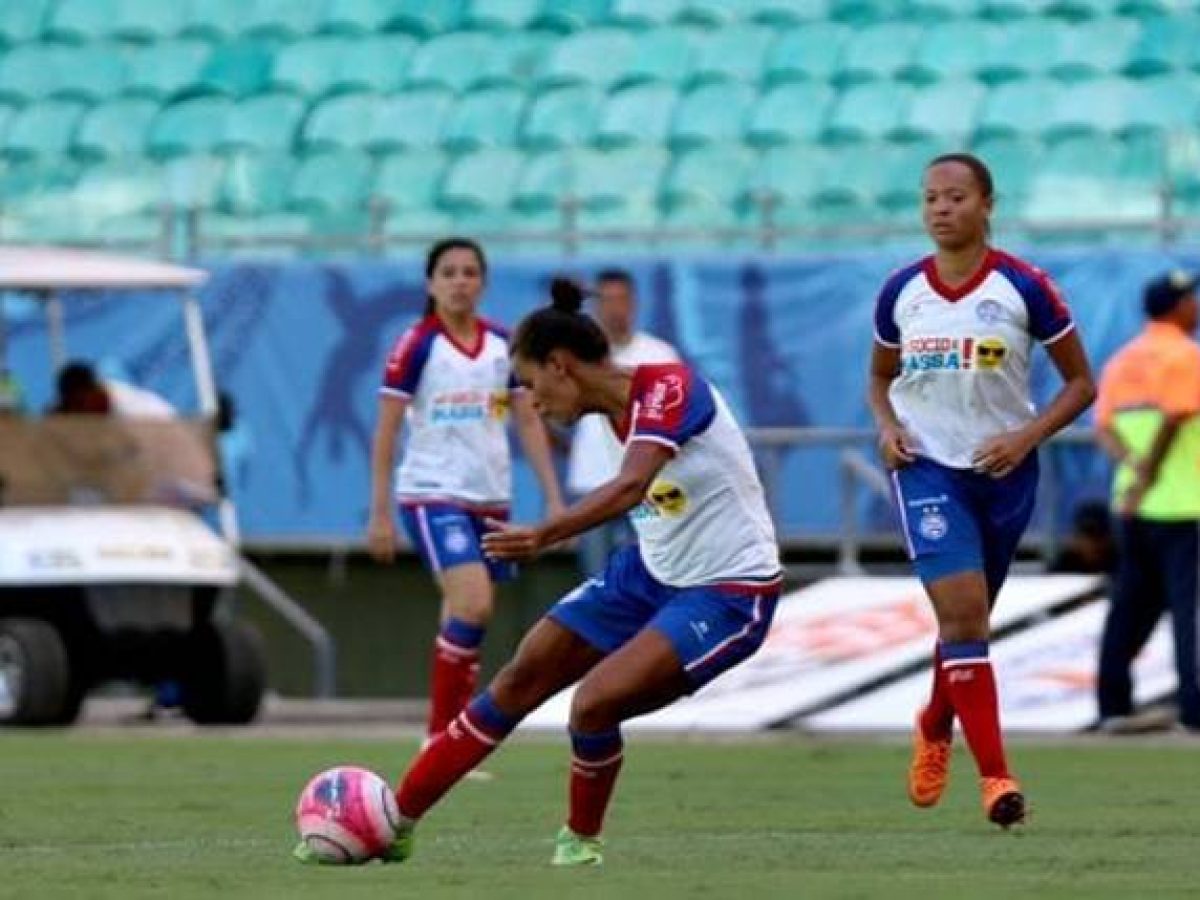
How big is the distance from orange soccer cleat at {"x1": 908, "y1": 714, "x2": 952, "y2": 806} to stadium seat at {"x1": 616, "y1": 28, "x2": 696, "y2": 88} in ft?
39.3

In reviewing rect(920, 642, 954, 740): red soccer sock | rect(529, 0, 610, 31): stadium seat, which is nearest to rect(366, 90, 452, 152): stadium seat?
rect(529, 0, 610, 31): stadium seat

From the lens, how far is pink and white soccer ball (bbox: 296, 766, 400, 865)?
10.6 m

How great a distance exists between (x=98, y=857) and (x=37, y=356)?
12.4 metres

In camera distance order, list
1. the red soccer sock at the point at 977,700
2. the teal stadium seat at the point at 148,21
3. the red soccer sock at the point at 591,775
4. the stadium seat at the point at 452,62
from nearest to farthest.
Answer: the red soccer sock at the point at 591,775
the red soccer sock at the point at 977,700
the stadium seat at the point at 452,62
the teal stadium seat at the point at 148,21

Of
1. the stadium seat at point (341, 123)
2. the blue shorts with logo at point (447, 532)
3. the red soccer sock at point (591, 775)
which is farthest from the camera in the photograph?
the stadium seat at point (341, 123)

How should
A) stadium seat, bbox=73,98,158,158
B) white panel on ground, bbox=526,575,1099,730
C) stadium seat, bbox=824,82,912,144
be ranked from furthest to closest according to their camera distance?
stadium seat, bbox=73,98,158,158
stadium seat, bbox=824,82,912,144
white panel on ground, bbox=526,575,1099,730

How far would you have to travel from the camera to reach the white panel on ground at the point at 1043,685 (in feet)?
62.2

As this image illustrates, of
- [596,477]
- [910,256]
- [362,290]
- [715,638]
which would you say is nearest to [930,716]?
[715,638]

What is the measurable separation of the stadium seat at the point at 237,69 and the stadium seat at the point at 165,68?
77 millimetres

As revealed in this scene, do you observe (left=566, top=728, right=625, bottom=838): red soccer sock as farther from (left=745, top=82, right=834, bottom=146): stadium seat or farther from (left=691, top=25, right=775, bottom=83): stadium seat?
(left=691, top=25, right=775, bottom=83): stadium seat

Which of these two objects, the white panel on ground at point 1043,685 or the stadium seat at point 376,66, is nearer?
the white panel on ground at point 1043,685

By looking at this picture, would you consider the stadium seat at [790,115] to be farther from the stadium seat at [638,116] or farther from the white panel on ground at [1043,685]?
the white panel on ground at [1043,685]

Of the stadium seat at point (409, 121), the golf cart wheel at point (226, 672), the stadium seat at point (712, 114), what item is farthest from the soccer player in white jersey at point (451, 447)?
the stadium seat at point (409, 121)

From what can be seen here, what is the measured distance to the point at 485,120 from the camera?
24.1m
